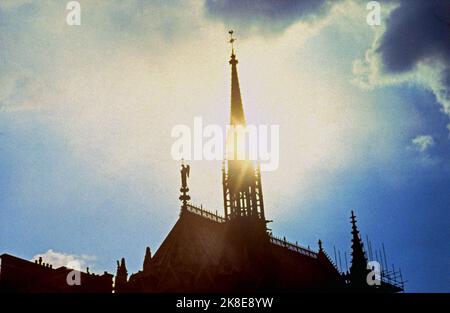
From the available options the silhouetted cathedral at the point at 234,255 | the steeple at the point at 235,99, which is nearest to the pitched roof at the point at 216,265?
the silhouetted cathedral at the point at 234,255

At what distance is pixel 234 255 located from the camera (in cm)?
4756

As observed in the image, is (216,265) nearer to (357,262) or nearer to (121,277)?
(121,277)

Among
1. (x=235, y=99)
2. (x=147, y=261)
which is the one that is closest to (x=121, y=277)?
(x=147, y=261)

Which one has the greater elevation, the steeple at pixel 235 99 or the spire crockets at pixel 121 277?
the steeple at pixel 235 99

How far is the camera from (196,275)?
136 ft

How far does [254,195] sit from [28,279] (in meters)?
20.4

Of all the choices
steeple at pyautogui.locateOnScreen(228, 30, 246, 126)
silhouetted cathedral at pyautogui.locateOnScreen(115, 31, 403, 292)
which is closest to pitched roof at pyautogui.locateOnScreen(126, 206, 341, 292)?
silhouetted cathedral at pyautogui.locateOnScreen(115, 31, 403, 292)

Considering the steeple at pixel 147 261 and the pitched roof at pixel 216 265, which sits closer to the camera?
the pitched roof at pixel 216 265

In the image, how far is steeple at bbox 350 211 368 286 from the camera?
56.3 m

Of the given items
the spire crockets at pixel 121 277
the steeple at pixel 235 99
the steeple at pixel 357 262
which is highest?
the steeple at pixel 235 99

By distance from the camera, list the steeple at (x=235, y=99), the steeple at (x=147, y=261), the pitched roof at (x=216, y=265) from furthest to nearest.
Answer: the steeple at (x=235, y=99), the steeple at (x=147, y=261), the pitched roof at (x=216, y=265)

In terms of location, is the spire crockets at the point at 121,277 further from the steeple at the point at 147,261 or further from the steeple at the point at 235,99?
the steeple at the point at 235,99

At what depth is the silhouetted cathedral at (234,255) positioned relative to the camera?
41500 mm
